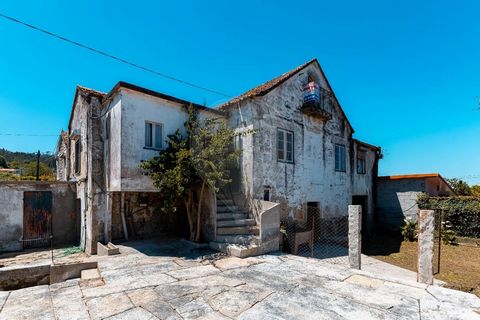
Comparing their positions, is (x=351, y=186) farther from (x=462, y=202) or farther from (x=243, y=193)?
(x=243, y=193)

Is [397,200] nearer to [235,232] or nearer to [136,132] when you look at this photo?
[235,232]

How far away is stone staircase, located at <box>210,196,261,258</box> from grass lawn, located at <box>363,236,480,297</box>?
216 inches

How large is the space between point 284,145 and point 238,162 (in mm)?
2532

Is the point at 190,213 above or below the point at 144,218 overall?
above

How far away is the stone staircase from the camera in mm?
8414

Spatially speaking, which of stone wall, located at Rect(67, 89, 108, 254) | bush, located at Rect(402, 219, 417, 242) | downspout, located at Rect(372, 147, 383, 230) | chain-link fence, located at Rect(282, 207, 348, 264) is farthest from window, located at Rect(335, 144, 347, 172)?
stone wall, located at Rect(67, 89, 108, 254)

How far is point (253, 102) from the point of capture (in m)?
11.3

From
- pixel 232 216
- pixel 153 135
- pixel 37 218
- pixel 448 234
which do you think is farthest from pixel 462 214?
pixel 37 218

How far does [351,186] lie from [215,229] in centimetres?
1079

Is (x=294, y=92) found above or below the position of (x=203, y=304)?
above

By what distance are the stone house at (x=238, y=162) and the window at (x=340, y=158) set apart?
24 centimetres

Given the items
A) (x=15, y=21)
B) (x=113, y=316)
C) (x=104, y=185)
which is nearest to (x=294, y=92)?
(x=104, y=185)

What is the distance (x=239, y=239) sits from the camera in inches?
351

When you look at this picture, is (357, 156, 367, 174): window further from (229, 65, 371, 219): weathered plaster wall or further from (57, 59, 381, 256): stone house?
(57, 59, 381, 256): stone house
